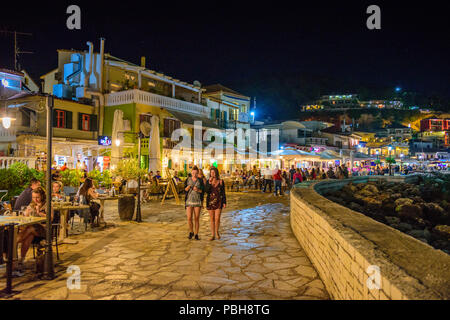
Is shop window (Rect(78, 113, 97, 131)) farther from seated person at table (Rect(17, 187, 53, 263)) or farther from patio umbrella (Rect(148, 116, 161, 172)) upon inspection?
seated person at table (Rect(17, 187, 53, 263))

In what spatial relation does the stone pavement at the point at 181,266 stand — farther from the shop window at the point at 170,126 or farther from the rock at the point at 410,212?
the shop window at the point at 170,126

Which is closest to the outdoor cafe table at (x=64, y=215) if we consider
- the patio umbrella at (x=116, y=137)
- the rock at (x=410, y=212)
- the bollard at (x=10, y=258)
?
the bollard at (x=10, y=258)

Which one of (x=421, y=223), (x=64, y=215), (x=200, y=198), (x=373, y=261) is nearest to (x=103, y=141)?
(x=64, y=215)

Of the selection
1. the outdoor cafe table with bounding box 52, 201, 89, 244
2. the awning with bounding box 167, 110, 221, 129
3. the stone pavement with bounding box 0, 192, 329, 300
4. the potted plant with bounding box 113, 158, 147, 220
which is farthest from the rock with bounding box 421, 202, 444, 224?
the awning with bounding box 167, 110, 221, 129

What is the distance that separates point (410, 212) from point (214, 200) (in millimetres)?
9226

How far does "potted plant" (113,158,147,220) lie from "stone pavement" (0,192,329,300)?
26.5 inches

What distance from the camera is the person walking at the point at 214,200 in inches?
272

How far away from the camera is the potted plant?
9172 mm

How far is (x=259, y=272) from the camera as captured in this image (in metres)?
4.86

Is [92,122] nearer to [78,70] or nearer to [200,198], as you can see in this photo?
[78,70]

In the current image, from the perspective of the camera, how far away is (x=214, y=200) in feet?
22.6

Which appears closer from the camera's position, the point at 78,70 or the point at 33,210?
the point at 33,210
